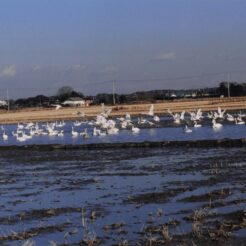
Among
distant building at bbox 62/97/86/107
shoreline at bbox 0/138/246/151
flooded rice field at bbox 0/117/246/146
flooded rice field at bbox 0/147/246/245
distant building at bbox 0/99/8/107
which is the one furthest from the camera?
distant building at bbox 0/99/8/107

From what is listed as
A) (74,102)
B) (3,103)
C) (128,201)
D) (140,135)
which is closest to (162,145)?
(140,135)

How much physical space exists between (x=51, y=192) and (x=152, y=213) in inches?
200

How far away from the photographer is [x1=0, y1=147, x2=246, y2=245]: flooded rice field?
11.3m

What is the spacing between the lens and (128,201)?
15273mm

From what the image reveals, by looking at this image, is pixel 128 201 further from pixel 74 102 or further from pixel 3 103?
pixel 3 103

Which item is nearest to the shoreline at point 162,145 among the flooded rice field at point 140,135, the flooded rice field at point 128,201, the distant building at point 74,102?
the flooded rice field at point 128,201

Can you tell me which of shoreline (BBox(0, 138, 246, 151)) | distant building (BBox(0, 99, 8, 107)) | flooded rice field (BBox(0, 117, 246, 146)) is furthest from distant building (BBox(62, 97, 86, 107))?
shoreline (BBox(0, 138, 246, 151))

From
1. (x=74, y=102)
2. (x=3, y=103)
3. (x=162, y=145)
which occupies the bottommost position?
(x=162, y=145)

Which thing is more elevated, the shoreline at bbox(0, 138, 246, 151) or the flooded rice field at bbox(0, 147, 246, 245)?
the shoreline at bbox(0, 138, 246, 151)

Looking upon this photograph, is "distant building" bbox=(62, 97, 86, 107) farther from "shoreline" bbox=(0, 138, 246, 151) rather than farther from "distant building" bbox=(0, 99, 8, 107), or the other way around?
"shoreline" bbox=(0, 138, 246, 151)

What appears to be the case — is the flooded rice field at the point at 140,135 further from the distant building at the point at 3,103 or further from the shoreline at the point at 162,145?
the distant building at the point at 3,103

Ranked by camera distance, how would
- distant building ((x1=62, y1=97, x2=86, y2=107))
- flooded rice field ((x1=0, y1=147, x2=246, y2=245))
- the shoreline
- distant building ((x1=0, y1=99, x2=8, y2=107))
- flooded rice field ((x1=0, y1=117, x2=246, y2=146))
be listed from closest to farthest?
1. flooded rice field ((x1=0, y1=147, x2=246, y2=245))
2. the shoreline
3. flooded rice field ((x1=0, y1=117, x2=246, y2=146))
4. distant building ((x1=62, y1=97, x2=86, y2=107))
5. distant building ((x1=0, y1=99, x2=8, y2=107))

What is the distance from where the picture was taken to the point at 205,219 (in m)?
12.3

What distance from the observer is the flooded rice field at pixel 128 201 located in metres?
11.3
